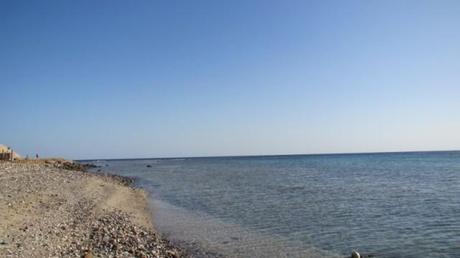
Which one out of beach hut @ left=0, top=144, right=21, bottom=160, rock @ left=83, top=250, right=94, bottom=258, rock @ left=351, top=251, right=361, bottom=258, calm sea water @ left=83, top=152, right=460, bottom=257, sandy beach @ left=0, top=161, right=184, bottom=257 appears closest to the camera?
rock @ left=83, top=250, right=94, bottom=258

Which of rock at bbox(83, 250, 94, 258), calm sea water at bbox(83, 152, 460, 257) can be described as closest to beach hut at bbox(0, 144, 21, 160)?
calm sea water at bbox(83, 152, 460, 257)

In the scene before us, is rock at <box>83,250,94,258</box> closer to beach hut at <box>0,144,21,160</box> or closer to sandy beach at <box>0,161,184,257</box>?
sandy beach at <box>0,161,184,257</box>

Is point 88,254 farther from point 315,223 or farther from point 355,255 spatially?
point 315,223

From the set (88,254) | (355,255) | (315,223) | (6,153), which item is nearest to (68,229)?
(88,254)

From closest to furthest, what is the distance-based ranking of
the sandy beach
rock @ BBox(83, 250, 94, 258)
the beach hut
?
rock @ BBox(83, 250, 94, 258)
the sandy beach
the beach hut

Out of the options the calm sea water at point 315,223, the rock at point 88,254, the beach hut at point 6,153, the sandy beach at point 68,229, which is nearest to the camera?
the rock at point 88,254

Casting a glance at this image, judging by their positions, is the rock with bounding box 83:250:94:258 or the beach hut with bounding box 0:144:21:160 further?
the beach hut with bounding box 0:144:21:160

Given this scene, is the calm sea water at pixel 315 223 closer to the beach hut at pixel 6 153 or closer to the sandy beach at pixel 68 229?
the sandy beach at pixel 68 229

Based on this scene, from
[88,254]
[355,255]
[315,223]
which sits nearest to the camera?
[88,254]

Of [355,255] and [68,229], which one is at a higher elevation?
[68,229]

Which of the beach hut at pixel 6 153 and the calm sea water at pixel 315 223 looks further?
the beach hut at pixel 6 153

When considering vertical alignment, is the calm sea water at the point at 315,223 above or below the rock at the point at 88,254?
below

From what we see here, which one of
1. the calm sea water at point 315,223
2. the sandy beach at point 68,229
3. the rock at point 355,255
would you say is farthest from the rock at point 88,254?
the rock at point 355,255

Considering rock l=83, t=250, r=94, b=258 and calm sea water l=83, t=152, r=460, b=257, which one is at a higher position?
rock l=83, t=250, r=94, b=258
